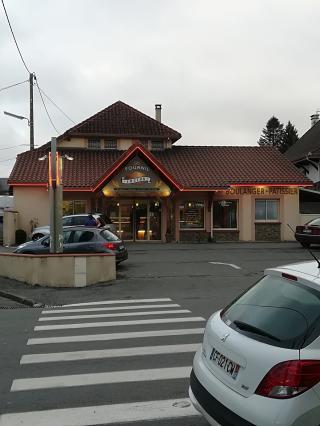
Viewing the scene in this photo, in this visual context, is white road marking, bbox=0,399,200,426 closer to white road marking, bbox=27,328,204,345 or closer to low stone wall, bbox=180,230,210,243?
white road marking, bbox=27,328,204,345

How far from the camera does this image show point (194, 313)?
1045 cm

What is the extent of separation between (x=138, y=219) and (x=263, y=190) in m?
7.27

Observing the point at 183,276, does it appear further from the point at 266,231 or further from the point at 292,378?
the point at 266,231

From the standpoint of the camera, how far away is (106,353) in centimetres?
726

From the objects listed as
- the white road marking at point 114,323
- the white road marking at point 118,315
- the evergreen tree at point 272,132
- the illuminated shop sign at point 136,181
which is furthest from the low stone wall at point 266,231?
the evergreen tree at point 272,132

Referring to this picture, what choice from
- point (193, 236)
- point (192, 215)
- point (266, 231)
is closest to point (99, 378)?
point (193, 236)

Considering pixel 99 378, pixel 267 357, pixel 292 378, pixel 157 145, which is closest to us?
pixel 292 378

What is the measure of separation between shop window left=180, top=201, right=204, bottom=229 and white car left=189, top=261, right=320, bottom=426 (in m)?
26.0

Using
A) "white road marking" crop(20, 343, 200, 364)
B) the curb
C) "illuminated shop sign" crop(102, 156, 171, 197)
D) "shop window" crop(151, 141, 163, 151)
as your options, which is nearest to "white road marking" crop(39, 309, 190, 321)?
the curb

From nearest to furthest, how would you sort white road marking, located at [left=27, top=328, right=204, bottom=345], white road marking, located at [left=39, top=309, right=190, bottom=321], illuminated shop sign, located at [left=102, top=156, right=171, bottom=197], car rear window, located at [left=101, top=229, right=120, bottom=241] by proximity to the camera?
white road marking, located at [left=27, top=328, right=204, bottom=345]
white road marking, located at [left=39, top=309, right=190, bottom=321]
car rear window, located at [left=101, top=229, right=120, bottom=241]
illuminated shop sign, located at [left=102, top=156, right=171, bottom=197]

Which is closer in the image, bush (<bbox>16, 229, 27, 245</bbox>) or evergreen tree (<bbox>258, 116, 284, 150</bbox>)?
bush (<bbox>16, 229, 27, 245</bbox>)

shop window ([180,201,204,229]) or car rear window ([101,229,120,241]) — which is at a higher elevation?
shop window ([180,201,204,229])

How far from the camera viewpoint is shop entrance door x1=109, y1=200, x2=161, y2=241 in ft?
98.9

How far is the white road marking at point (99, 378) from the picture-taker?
587 centimetres
